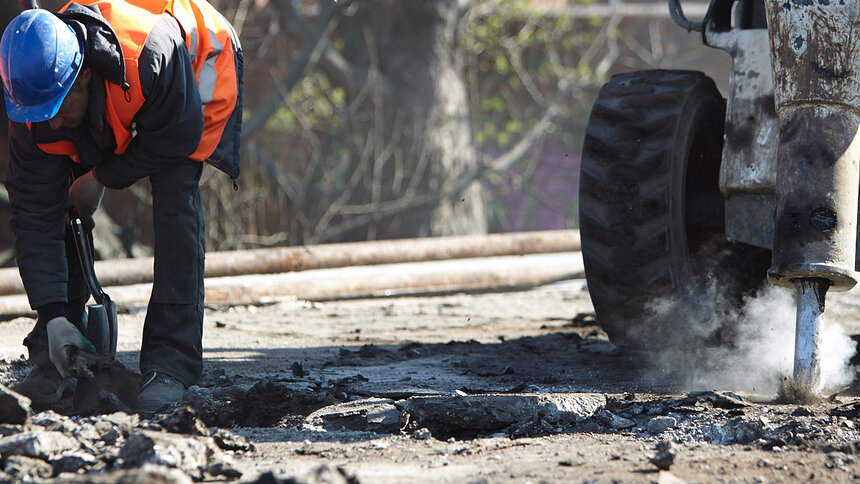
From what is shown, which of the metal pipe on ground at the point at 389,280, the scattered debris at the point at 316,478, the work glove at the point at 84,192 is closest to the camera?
the scattered debris at the point at 316,478

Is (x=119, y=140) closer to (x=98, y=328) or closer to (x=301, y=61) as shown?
(x=98, y=328)

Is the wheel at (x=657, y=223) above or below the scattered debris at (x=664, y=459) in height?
above

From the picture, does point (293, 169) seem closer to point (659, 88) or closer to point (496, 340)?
point (496, 340)

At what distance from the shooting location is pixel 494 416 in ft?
11.1

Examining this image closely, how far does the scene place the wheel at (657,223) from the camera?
4234 mm

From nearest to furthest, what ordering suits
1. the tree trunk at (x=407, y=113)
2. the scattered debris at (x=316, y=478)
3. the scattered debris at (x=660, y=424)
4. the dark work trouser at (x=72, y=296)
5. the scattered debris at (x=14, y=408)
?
1. the scattered debris at (x=316, y=478)
2. the scattered debris at (x=14, y=408)
3. the scattered debris at (x=660, y=424)
4. the dark work trouser at (x=72, y=296)
5. the tree trunk at (x=407, y=113)

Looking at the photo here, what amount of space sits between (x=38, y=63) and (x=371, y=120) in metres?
7.30

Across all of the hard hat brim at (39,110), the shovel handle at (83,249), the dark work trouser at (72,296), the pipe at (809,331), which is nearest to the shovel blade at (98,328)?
the shovel handle at (83,249)

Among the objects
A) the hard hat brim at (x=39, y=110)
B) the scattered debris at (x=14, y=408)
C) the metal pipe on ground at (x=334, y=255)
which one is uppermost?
the hard hat brim at (x=39, y=110)

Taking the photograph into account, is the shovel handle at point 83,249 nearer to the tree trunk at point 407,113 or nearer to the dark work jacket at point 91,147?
the dark work jacket at point 91,147

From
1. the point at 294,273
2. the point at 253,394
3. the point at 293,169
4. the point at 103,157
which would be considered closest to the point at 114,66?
the point at 103,157

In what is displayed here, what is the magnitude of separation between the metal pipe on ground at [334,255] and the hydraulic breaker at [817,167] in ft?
14.2

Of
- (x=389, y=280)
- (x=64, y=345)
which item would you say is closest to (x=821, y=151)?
(x=64, y=345)

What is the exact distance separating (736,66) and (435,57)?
6.98 meters
